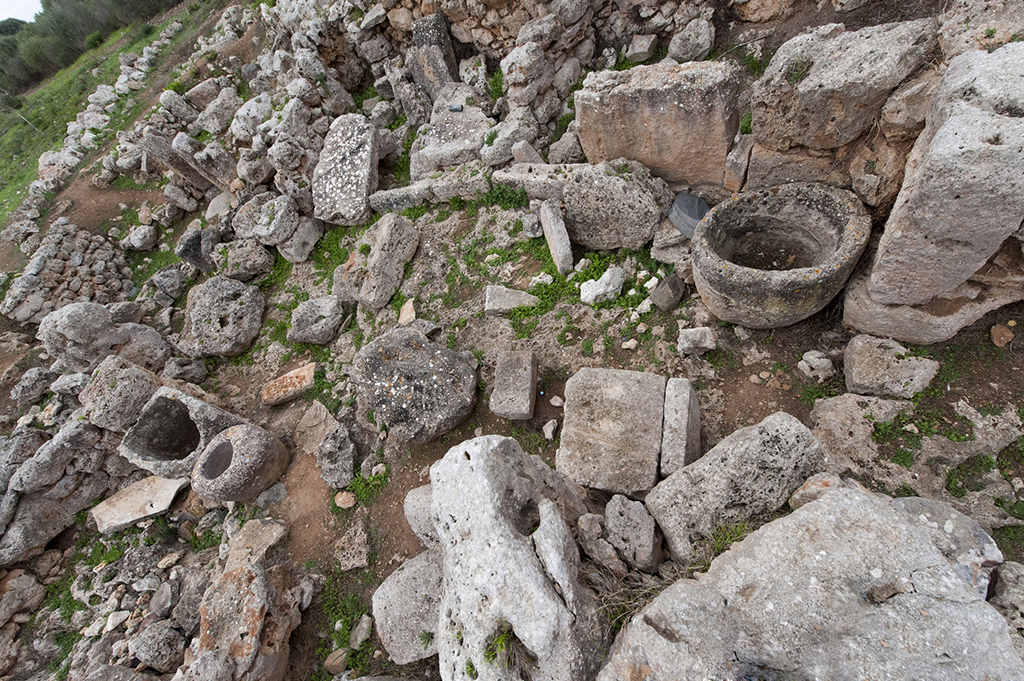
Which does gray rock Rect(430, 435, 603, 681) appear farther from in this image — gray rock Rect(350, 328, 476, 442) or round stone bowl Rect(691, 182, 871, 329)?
round stone bowl Rect(691, 182, 871, 329)

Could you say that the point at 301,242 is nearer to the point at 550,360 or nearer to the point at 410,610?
the point at 550,360

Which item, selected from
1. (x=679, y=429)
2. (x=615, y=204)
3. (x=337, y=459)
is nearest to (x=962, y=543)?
(x=679, y=429)

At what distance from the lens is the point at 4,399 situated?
8.26 m

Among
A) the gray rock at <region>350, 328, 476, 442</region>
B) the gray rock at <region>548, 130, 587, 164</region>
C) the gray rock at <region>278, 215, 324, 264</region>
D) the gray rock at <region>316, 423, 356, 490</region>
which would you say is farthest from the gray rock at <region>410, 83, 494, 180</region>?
the gray rock at <region>316, 423, 356, 490</region>

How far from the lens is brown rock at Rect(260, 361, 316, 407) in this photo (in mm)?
6328

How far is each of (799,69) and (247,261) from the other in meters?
8.03

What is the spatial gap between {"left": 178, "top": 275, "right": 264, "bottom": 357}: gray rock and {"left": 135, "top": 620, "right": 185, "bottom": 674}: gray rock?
12.8 ft

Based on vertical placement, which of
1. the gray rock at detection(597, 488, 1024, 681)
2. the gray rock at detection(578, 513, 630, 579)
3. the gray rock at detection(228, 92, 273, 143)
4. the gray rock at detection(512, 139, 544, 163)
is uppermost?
the gray rock at detection(228, 92, 273, 143)

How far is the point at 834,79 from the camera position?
3592 millimetres

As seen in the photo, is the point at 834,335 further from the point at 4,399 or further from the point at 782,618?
the point at 4,399

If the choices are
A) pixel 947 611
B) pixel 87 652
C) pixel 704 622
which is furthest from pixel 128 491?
pixel 947 611

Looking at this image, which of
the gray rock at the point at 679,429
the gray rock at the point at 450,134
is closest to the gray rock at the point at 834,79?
the gray rock at the point at 679,429

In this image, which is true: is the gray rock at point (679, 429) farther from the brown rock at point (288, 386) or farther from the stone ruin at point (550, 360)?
the brown rock at point (288, 386)

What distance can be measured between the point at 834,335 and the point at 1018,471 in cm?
148
